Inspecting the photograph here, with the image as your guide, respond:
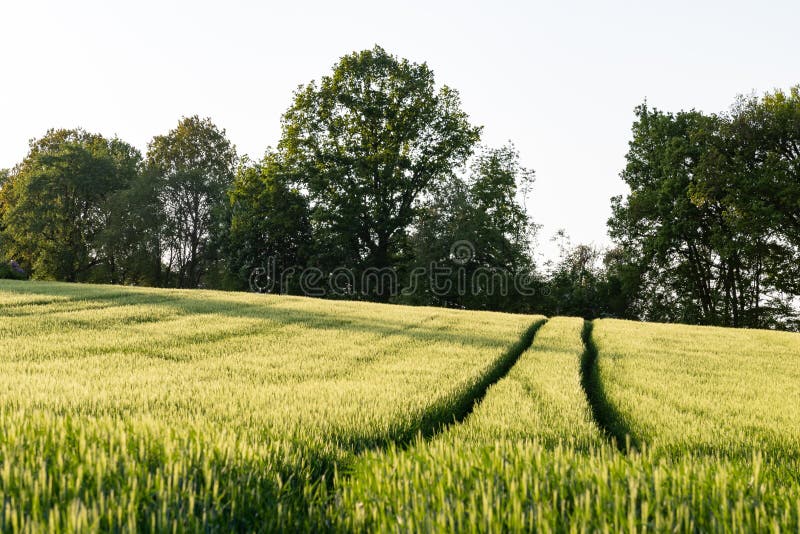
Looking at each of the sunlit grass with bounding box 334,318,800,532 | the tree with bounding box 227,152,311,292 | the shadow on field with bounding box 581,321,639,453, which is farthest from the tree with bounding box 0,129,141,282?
the sunlit grass with bounding box 334,318,800,532

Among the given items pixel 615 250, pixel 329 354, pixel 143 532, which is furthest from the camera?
pixel 615 250

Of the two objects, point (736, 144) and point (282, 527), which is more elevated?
point (736, 144)

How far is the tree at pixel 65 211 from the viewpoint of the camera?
162 feet

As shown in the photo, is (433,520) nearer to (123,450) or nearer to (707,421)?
(123,450)

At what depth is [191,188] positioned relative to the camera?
167ft

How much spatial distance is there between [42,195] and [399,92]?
35.7 meters

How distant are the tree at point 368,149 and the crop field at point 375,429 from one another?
78.3 feet

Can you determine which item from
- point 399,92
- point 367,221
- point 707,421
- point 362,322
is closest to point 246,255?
point 367,221

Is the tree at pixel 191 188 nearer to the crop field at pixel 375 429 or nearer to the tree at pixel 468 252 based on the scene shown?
the tree at pixel 468 252

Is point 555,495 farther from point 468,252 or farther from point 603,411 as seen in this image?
point 468,252

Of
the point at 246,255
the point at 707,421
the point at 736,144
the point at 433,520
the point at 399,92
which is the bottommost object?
the point at 707,421

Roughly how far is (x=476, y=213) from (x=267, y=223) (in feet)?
52.9

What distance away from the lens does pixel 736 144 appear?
115 feet

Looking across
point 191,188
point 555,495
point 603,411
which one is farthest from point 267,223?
point 555,495
